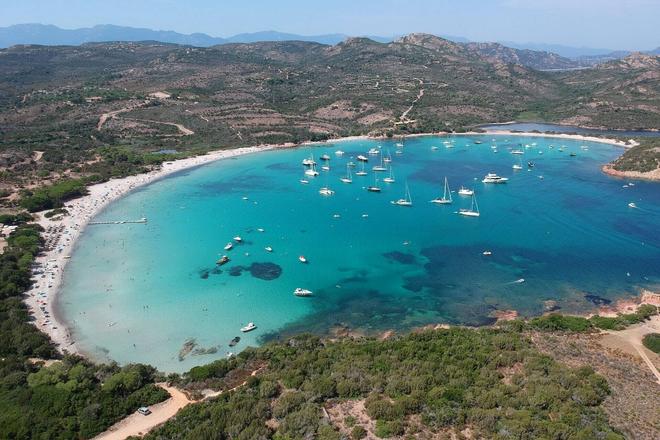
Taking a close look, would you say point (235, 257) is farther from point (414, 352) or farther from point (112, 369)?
point (414, 352)

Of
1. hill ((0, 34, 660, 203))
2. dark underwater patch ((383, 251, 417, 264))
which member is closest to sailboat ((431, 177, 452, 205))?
dark underwater patch ((383, 251, 417, 264))

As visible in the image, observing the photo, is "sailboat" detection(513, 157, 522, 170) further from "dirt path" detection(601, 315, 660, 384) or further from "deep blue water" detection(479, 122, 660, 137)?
"dirt path" detection(601, 315, 660, 384)

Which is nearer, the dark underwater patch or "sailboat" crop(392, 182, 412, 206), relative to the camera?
the dark underwater patch

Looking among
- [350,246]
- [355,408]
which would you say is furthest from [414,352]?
[350,246]

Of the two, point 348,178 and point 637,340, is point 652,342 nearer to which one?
point 637,340

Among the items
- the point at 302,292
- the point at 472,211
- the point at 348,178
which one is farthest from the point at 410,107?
the point at 302,292
